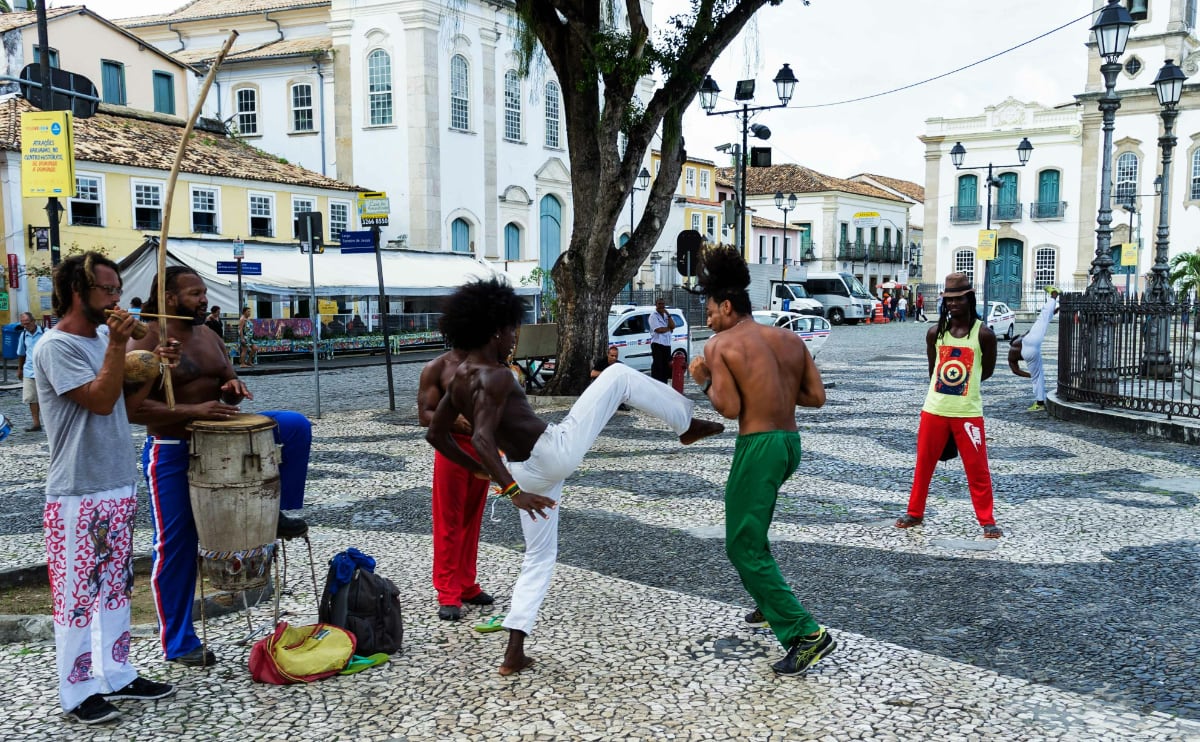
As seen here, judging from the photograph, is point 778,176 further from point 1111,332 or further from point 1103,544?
point 1103,544

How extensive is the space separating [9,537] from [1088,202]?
52652mm

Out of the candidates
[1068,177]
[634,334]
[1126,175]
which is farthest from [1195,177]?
[634,334]

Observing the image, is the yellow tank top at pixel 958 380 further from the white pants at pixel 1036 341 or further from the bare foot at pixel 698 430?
the white pants at pixel 1036 341

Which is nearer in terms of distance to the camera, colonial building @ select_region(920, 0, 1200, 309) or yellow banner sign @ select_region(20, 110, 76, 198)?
yellow banner sign @ select_region(20, 110, 76, 198)

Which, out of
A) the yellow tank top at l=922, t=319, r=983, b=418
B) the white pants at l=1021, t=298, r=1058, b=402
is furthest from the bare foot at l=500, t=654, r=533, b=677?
the white pants at l=1021, t=298, r=1058, b=402

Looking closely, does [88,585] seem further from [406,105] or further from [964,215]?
[964,215]

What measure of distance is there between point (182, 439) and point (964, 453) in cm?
485

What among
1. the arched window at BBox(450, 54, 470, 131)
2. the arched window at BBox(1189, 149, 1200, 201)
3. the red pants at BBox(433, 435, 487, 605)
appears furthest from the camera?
the arched window at BBox(1189, 149, 1200, 201)

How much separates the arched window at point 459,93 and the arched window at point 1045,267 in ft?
106

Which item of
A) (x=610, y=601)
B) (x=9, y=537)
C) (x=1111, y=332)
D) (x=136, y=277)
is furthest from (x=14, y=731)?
(x=136, y=277)

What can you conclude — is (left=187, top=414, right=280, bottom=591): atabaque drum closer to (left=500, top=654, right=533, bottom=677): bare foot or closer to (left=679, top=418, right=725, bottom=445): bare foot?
(left=500, top=654, right=533, bottom=677): bare foot

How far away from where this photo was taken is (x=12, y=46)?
29344 mm

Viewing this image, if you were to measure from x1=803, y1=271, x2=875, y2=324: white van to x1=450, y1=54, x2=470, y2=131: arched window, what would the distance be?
17.3 m

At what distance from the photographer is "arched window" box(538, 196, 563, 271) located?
129 ft
